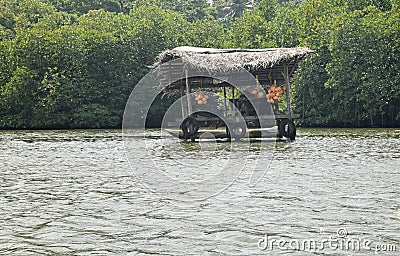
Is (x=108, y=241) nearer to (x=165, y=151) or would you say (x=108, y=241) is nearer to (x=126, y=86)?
(x=165, y=151)

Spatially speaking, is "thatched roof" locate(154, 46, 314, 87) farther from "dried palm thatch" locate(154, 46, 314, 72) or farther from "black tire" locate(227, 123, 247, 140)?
"black tire" locate(227, 123, 247, 140)

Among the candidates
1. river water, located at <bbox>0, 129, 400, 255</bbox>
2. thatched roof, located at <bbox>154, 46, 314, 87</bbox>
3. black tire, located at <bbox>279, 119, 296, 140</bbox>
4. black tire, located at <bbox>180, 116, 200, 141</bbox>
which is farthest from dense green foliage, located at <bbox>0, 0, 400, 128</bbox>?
river water, located at <bbox>0, 129, 400, 255</bbox>

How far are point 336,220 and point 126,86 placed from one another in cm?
2692

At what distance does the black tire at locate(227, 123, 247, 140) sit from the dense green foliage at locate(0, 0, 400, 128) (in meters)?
9.95

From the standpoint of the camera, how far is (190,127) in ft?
60.2

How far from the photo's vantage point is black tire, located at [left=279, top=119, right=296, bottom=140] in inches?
713

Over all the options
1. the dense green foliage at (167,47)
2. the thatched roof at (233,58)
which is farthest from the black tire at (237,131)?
the dense green foliage at (167,47)

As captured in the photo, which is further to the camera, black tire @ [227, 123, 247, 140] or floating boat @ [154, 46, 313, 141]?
black tire @ [227, 123, 247, 140]

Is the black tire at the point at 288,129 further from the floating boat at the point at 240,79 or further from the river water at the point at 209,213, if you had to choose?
the river water at the point at 209,213

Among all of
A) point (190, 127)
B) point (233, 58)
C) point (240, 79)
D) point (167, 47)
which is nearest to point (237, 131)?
point (190, 127)

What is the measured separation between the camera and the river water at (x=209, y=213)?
5363 mm

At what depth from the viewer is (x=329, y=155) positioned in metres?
13.2

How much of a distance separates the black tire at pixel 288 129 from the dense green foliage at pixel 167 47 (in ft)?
29.5

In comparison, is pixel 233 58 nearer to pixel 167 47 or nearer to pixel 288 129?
pixel 288 129
